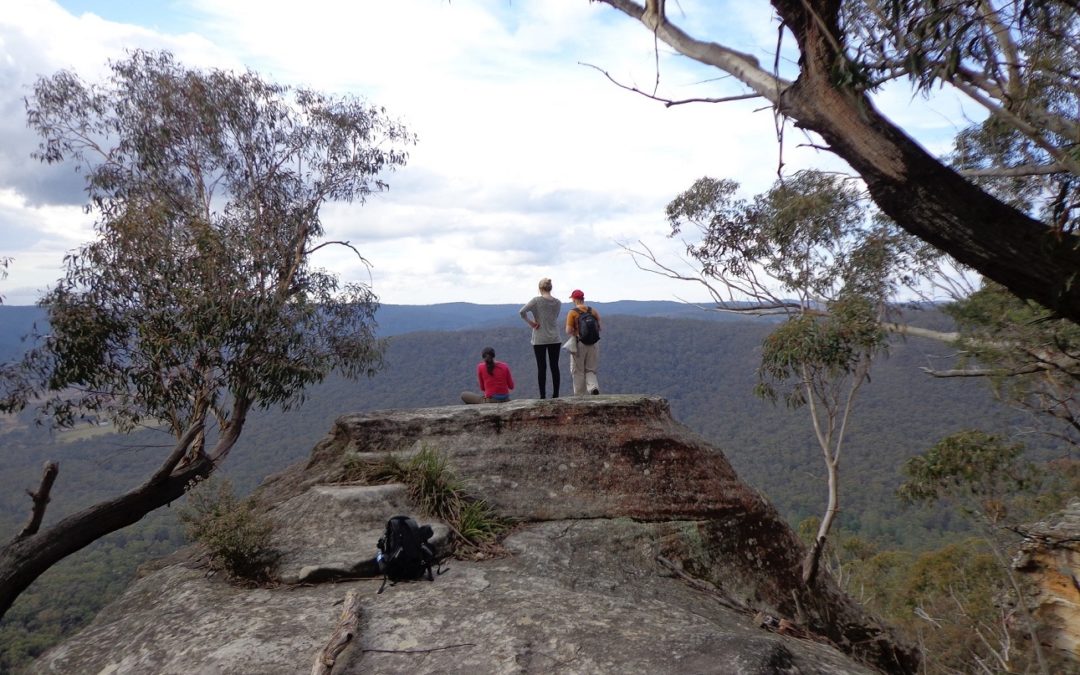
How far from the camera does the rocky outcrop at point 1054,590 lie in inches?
418

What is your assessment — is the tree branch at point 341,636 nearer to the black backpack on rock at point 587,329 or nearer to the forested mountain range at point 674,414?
the black backpack on rock at point 587,329

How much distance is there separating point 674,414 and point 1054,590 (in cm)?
6124

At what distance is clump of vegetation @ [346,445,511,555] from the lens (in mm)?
6383

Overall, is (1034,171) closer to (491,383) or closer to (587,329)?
(587,329)

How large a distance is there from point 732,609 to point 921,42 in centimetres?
428

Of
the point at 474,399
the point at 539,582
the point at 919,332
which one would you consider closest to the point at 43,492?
the point at 474,399

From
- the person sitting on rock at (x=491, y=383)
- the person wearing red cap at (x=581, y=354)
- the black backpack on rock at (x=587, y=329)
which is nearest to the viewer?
the person sitting on rock at (x=491, y=383)

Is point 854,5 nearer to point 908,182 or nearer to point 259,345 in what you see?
point 908,182

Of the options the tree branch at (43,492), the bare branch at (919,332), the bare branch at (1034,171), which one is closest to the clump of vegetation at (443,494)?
the tree branch at (43,492)

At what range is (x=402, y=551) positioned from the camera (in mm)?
5363

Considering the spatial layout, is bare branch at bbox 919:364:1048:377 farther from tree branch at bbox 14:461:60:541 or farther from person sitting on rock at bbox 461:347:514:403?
tree branch at bbox 14:461:60:541

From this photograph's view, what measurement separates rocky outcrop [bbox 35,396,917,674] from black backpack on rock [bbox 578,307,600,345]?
1414 millimetres

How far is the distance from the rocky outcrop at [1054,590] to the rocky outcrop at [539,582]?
381cm

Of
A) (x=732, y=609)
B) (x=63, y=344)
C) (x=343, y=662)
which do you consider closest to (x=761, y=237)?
(x=732, y=609)
